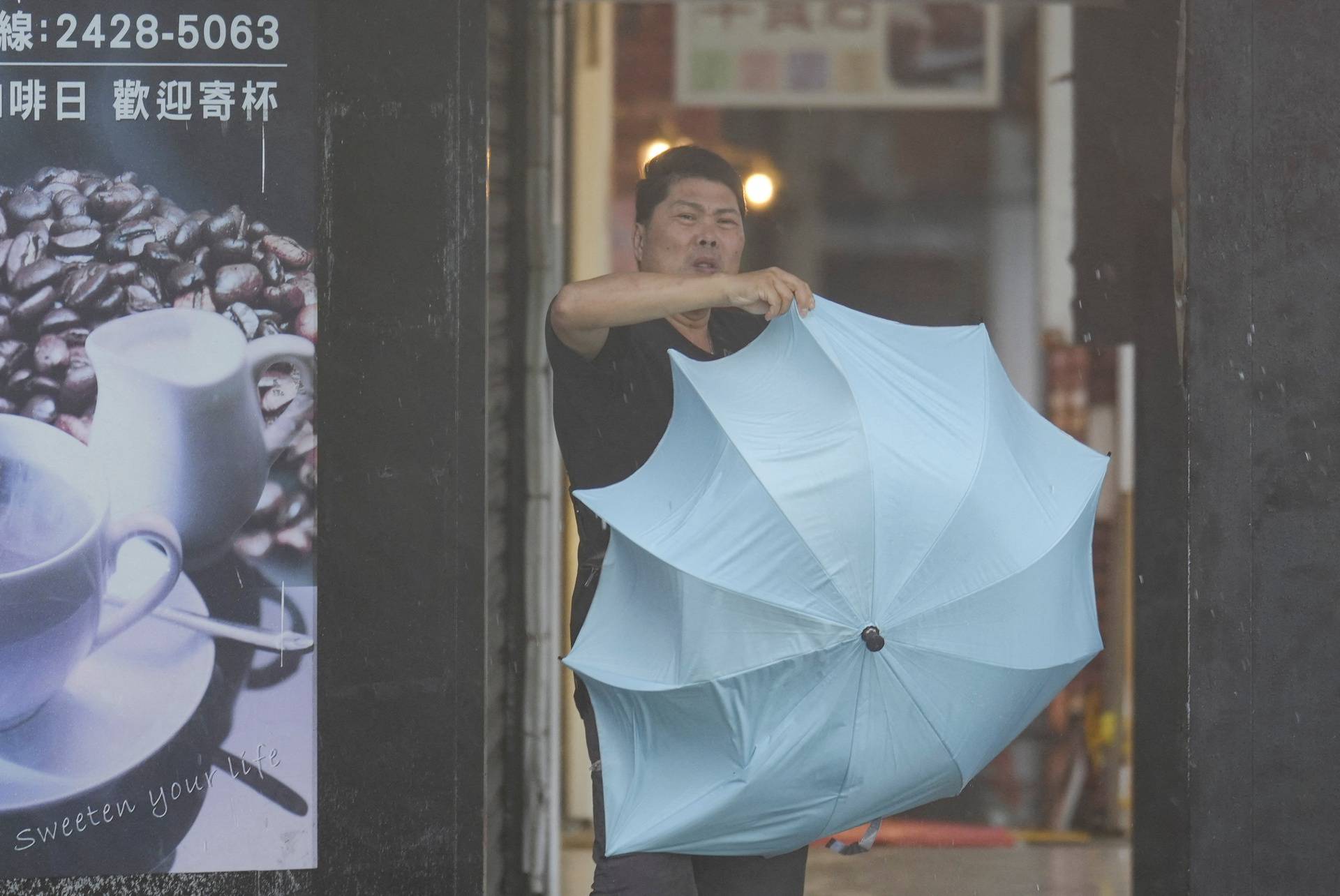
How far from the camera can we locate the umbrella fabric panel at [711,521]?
3086 millimetres

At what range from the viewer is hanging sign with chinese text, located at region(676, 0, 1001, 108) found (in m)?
7.33

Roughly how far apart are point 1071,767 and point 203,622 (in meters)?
4.16

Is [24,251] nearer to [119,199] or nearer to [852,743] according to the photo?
[119,199]

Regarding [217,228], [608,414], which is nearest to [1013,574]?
[608,414]

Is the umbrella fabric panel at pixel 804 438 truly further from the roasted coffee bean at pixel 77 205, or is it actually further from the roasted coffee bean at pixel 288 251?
the roasted coffee bean at pixel 77 205

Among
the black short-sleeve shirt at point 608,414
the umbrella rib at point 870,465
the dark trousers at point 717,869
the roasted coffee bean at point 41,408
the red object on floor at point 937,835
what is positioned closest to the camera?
the umbrella rib at point 870,465

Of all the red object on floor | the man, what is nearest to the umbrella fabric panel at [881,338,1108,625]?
the man

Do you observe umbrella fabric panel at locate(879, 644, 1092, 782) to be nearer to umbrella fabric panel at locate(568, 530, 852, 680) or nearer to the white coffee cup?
umbrella fabric panel at locate(568, 530, 852, 680)

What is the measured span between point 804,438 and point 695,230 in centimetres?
97

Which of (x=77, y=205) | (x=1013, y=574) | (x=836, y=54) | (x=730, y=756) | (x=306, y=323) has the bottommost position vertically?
(x=730, y=756)

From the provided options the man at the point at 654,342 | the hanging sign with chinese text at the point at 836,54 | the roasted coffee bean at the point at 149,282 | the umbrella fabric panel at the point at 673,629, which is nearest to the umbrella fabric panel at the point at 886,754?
the umbrella fabric panel at the point at 673,629

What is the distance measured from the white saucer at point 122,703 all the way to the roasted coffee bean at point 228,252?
80cm

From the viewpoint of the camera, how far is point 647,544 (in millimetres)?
3201

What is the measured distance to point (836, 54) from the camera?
294 inches
